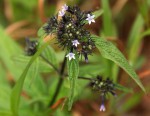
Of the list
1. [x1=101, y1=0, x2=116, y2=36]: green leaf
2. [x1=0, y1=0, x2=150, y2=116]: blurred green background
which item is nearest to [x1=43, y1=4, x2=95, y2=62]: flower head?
[x1=0, y1=0, x2=150, y2=116]: blurred green background

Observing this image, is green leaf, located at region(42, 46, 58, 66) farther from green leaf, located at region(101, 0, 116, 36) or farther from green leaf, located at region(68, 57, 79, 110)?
green leaf, located at region(101, 0, 116, 36)

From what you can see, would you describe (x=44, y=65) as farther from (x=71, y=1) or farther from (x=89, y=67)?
(x=71, y=1)

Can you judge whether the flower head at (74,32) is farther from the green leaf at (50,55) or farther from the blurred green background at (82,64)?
the green leaf at (50,55)

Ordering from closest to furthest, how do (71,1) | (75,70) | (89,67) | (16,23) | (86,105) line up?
(75,70)
(89,67)
(71,1)
(86,105)
(16,23)

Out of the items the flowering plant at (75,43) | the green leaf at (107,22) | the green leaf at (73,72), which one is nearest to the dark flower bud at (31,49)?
the flowering plant at (75,43)

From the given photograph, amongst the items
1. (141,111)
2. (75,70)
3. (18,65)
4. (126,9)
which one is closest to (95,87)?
(75,70)
